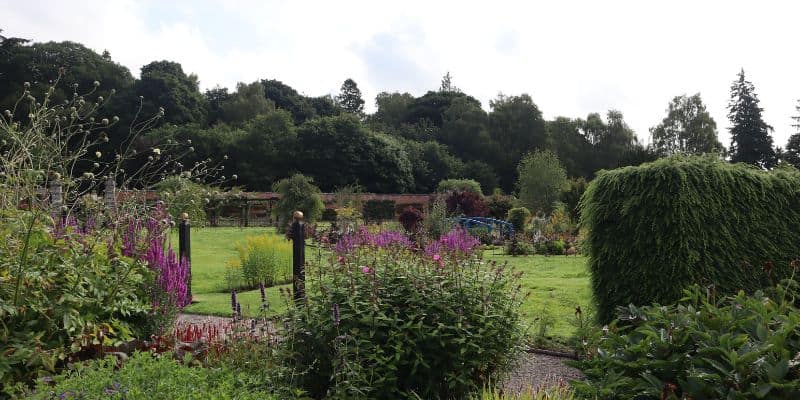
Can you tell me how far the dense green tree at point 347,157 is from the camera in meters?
36.7

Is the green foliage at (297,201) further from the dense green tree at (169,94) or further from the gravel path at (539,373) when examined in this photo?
the dense green tree at (169,94)

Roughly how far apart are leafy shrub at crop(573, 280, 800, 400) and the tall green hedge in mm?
2469

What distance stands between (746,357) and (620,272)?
3.25 m

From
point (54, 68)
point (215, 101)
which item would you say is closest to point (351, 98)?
point (215, 101)

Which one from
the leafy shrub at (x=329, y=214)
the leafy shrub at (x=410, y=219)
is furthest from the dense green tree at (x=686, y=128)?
the leafy shrub at (x=410, y=219)

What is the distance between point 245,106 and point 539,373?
42307mm

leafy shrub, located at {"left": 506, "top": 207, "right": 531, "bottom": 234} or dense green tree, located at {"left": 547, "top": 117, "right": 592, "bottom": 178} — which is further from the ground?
dense green tree, located at {"left": 547, "top": 117, "right": 592, "bottom": 178}

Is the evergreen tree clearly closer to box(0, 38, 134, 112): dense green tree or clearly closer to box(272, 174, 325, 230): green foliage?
box(272, 174, 325, 230): green foliage

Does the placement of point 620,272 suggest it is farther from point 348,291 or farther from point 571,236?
point 571,236

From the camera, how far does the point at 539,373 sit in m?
4.73

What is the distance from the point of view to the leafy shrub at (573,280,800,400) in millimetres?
1896

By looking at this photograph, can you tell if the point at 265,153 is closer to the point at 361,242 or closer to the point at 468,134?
the point at 468,134

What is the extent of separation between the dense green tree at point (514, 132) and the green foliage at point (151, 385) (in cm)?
4269

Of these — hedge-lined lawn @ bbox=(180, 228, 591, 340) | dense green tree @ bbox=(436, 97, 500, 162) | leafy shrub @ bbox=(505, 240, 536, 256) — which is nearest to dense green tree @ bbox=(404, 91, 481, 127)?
dense green tree @ bbox=(436, 97, 500, 162)
